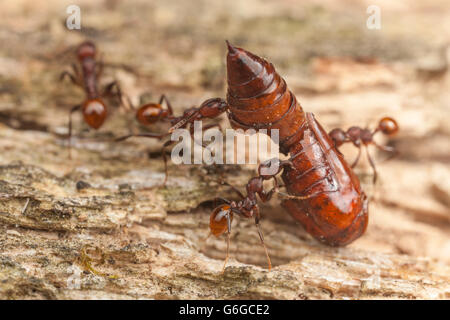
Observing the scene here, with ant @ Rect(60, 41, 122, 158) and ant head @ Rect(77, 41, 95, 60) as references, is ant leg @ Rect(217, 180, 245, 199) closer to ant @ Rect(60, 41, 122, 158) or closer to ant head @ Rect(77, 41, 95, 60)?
ant @ Rect(60, 41, 122, 158)

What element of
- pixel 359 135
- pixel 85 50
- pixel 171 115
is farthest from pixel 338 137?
pixel 85 50

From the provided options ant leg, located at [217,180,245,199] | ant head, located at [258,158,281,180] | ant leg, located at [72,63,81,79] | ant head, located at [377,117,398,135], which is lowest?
ant leg, located at [217,180,245,199]

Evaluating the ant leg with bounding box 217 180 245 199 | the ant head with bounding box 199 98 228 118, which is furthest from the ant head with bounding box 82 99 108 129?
the ant leg with bounding box 217 180 245 199

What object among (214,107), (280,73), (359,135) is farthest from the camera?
(280,73)

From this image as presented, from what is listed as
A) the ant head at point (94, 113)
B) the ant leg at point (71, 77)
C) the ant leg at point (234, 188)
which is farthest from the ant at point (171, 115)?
the ant leg at point (71, 77)

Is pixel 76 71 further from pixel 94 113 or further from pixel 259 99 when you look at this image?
pixel 259 99

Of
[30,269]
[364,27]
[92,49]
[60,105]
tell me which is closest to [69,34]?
[92,49]

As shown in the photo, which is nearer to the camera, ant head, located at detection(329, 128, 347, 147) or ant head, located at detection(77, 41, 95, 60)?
ant head, located at detection(329, 128, 347, 147)
